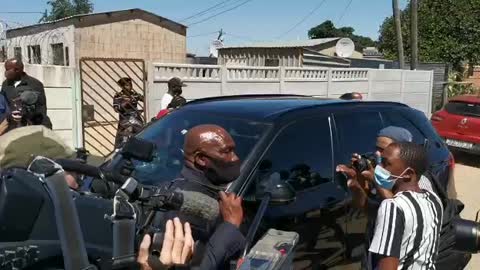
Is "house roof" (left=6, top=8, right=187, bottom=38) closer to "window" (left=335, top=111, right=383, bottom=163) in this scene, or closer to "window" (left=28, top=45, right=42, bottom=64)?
"window" (left=28, top=45, right=42, bottom=64)

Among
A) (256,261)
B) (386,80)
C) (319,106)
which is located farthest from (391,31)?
(256,261)

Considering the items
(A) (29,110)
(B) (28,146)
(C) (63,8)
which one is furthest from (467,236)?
(C) (63,8)

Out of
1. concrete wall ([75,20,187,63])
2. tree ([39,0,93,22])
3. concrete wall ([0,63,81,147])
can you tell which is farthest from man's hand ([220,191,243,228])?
tree ([39,0,93,22])

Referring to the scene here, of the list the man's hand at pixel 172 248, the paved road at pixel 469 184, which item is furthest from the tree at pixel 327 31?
the man's hand at pixel 172 248

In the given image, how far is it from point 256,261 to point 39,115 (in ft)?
8.08

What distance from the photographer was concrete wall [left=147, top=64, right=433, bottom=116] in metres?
8.94

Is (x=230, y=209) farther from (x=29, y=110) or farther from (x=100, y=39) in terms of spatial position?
(x=100, y=39)

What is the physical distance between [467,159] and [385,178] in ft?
32.1

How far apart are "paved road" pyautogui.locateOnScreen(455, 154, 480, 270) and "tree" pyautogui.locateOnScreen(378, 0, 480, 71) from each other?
53.1 ft

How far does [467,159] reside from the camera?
11.3 meters

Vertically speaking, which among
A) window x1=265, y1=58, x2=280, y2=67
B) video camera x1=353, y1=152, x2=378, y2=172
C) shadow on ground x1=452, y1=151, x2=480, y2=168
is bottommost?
shadow on ground x1=452, y1=151, x2=480, y2=168

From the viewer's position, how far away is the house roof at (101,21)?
14.6 m

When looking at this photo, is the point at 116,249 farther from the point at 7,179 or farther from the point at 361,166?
the point at 361,166

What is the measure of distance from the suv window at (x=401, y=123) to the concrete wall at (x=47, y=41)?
1114 cm
